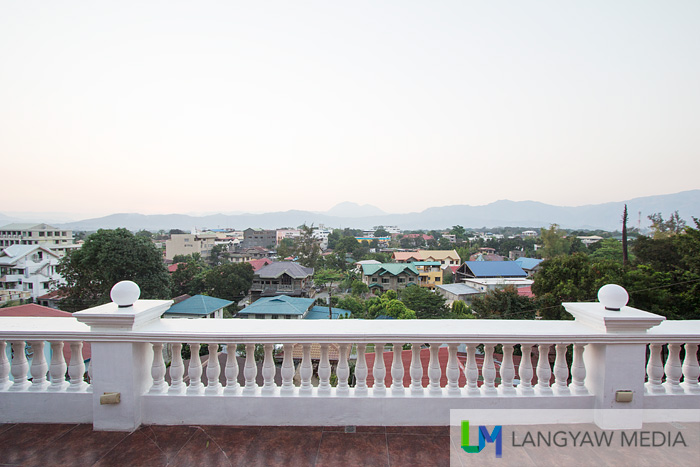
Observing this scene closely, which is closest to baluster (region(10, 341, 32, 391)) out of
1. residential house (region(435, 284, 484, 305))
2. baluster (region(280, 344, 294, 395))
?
baluster (region(280, 344, 294, 395))

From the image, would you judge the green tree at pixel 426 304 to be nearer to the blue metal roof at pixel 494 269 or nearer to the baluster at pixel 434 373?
the blue metal roof at pixel 494 269

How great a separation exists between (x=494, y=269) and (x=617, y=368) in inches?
1406

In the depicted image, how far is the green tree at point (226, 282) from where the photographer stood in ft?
93.4

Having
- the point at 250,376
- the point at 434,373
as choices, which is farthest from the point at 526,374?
the point at 250,376

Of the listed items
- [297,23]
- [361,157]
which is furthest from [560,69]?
[361,157]

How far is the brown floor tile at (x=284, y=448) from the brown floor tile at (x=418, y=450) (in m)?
0.40

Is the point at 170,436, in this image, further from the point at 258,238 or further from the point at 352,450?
Answer: the point at 258,238

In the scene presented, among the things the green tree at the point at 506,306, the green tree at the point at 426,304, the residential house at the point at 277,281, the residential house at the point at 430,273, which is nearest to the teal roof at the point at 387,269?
the residential house at the point at 430,273

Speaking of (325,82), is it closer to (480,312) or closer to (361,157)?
(480,312)

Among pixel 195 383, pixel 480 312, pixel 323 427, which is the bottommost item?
pixel 480 312

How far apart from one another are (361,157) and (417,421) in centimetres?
3072

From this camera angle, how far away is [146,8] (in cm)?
668

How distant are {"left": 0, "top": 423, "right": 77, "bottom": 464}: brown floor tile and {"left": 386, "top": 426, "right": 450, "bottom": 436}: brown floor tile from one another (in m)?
1.83

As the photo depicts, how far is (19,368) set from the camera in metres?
2.00
